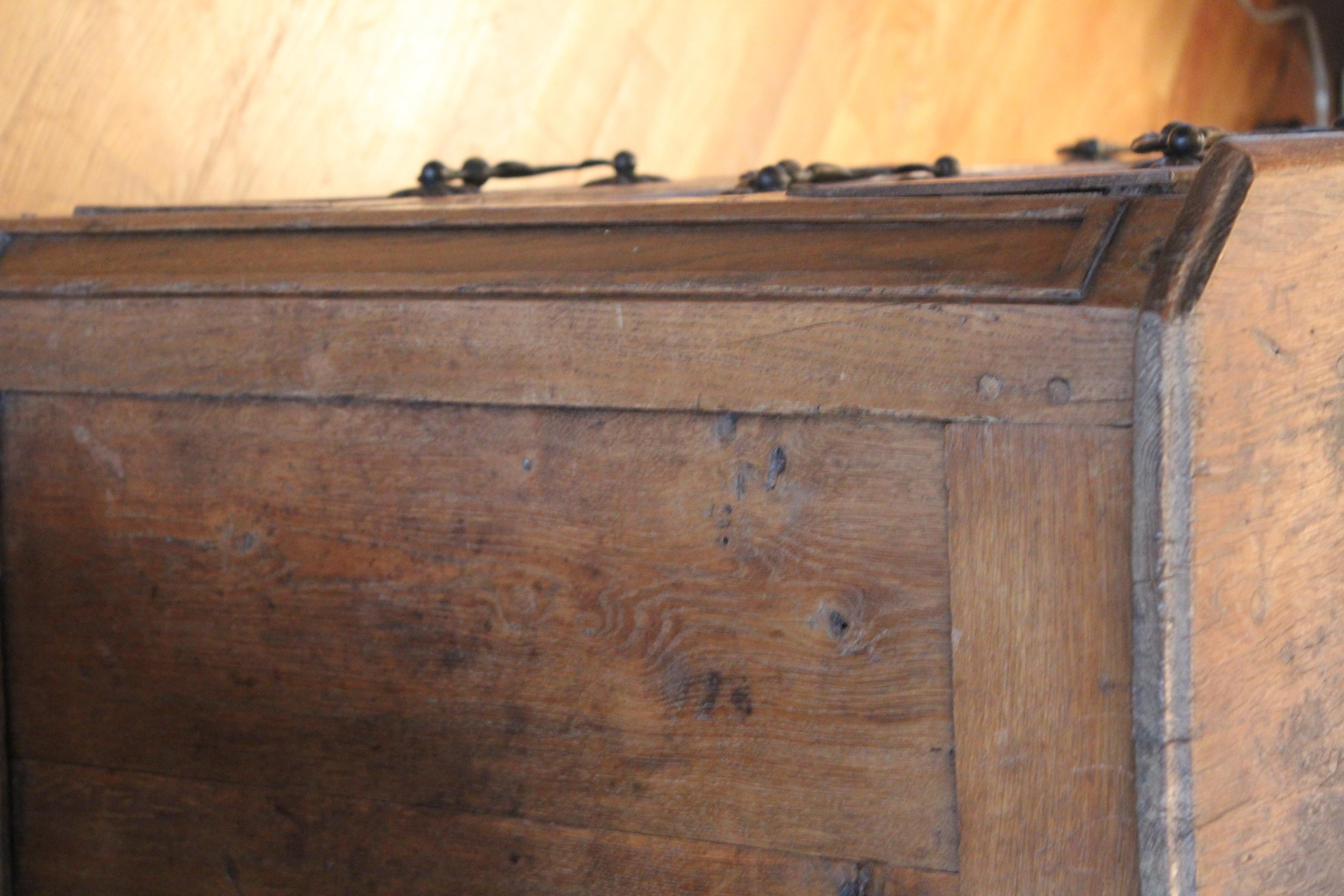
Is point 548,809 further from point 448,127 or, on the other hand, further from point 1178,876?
Answer: point 448,127

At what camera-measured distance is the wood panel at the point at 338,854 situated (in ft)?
2.19

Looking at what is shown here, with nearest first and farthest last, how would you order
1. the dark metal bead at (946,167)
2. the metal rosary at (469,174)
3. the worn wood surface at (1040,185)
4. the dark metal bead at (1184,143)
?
1. the worn wood surface at (1040,185)
2. the dark metal bead at (1184,143)
3. the dark metal bead at (946,167)
4. the metal rosary at (469,174)

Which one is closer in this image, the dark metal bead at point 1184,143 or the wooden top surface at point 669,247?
the wooden top surface at point 669,247

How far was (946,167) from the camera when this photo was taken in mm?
1119

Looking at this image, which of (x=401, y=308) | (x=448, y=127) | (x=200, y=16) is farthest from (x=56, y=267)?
(x=448, y=127)

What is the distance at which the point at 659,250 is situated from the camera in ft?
2.20

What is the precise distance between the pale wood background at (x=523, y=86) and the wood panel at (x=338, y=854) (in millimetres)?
586

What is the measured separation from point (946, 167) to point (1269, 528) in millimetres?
601

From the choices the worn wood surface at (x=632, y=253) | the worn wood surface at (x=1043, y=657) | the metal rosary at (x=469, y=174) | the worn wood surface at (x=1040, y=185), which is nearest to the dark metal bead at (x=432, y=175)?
the metal rosary at (x=469, y=174)

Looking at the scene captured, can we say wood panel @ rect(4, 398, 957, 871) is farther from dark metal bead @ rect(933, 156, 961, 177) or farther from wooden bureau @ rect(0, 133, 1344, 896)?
dark metal bead @ rect(933, 156, 961, 177)

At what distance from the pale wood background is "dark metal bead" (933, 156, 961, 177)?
709mm

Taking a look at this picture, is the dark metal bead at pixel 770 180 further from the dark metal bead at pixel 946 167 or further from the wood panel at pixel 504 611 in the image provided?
the wood panel at pixel 504 611

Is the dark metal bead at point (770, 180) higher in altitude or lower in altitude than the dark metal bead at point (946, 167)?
lower

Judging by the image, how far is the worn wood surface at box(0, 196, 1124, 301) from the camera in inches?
23.2
